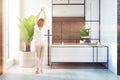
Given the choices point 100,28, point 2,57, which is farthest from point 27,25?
point 100,28

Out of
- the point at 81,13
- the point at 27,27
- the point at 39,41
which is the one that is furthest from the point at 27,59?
the point at 81,13

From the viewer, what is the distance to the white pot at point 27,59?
3.11 m

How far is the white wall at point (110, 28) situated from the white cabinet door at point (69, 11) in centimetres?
31

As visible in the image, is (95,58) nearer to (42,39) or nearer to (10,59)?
(42,39)

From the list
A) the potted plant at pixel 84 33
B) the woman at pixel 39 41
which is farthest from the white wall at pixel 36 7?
the potted plant at pixel 84 33

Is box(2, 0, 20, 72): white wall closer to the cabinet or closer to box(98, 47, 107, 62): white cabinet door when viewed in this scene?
the cabinet

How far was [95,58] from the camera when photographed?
3217 millimetres

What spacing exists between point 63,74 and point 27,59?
0.67m

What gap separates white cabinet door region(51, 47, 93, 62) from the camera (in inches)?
126

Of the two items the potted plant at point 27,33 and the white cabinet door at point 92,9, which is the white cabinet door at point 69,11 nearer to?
the white cabinet door at point 92,9

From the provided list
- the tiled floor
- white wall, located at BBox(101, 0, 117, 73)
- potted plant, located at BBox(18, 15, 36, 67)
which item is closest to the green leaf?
potted plant, located at BBox(18, 15, 36, 67)

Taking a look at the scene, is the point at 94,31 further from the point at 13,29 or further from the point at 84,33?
the point at 13,29

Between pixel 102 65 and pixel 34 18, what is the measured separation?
1.06 metres

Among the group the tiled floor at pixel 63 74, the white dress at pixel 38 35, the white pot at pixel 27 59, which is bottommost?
the tiled floor at pixel 63 74
